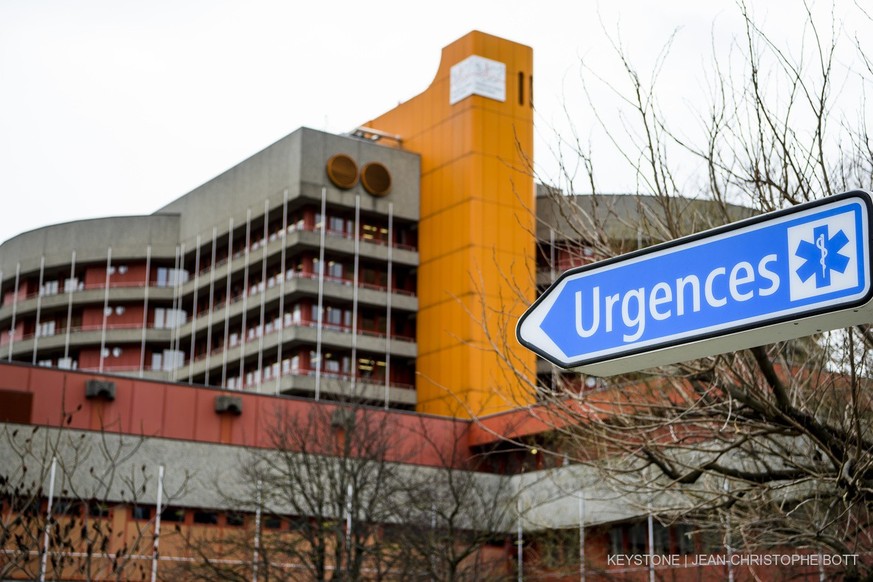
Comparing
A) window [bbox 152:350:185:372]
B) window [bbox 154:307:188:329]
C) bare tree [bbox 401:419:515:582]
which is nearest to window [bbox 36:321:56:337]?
window [bbox 154:307:188:329]

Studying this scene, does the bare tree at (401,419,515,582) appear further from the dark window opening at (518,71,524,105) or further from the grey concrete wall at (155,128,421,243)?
the dark window opening at (518,71,524,105)

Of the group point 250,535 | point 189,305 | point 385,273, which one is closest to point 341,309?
point 385,273

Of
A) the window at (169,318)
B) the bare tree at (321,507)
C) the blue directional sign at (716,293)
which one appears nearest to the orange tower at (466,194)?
the window at (169,318)

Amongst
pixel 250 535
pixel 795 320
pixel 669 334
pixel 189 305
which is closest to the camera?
pixel 795 320

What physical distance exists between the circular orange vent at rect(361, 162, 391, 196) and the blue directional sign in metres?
63.2

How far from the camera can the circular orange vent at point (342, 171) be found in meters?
65.8

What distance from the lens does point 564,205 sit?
36.6 feet

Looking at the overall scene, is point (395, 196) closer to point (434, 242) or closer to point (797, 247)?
point (434, 242)

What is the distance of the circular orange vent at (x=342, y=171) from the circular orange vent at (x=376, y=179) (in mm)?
534

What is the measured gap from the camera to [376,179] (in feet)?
219

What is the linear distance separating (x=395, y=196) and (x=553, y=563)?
109ft

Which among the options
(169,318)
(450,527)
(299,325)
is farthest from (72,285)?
(450,527)

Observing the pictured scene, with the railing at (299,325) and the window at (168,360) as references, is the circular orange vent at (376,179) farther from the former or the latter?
the window at (168,360)

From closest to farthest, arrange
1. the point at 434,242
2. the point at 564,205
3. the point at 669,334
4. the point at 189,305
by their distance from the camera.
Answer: the point at 669,334 → the point at 564,205 → the point at 434,242 → the point at 189,305
